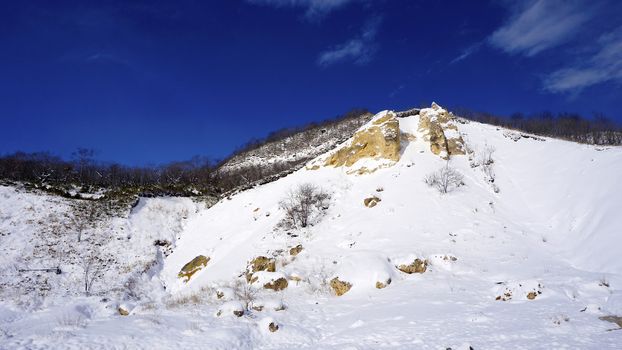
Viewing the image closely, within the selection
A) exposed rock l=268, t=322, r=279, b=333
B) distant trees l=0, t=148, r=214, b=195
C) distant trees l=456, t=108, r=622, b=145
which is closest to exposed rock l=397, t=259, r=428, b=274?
exposed rock l=268, t=322, r=279, b=333

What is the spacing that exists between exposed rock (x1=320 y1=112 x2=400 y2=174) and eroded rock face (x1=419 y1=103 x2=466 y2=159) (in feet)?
9.88

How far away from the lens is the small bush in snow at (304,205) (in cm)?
2534

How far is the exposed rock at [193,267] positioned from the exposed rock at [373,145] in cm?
1379

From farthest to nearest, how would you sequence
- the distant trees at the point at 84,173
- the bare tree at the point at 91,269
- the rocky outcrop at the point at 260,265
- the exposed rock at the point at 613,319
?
the distant trees at the point at 84,173 → the bare tree at the point at 91,269 → the rocky outcrop at the point at 260,265 → the exposed rock at the point at 613,319

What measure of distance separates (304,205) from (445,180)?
9.93 metres

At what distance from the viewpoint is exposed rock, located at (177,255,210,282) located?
2556 cm

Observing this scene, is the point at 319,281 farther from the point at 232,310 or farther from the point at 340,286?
the point at 232,310

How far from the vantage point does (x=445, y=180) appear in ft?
85.5

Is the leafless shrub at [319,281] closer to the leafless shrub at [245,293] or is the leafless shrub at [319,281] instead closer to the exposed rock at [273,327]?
the leafless shrub at [245,293]

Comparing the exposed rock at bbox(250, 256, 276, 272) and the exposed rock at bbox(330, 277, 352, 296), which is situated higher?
the exposed rock at bbox(250, 256, 276, 272)

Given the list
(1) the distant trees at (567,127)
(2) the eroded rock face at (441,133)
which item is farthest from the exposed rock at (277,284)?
(1) the distant trees at (567,127)

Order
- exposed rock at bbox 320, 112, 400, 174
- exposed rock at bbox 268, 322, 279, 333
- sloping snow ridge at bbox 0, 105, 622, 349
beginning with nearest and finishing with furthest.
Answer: sloping snow ridge at bbox 0, 105, 622, 349, exposed rock at bbox 268, 322, 279, 333, exposed rock at bbox 320, 112, 400, 174

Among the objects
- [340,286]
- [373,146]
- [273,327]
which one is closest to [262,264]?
[340,286]

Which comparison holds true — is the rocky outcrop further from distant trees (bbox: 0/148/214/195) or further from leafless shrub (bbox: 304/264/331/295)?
distant trees (bbox: 0/148/214/195)
